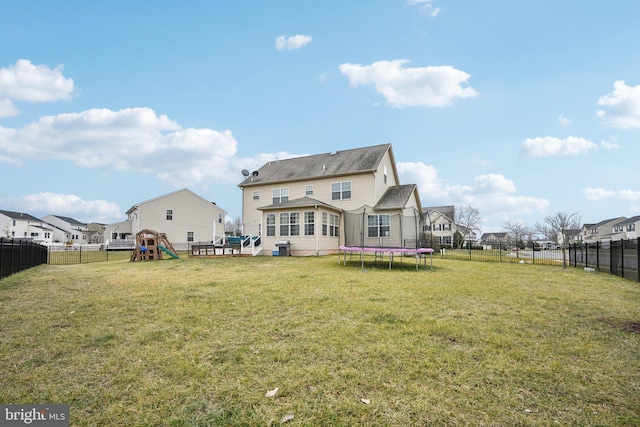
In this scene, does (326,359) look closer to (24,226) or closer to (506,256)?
(506,256)

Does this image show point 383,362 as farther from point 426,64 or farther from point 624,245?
point 426,64

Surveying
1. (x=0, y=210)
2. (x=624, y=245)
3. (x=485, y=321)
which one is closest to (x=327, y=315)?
(x=485, y=321)

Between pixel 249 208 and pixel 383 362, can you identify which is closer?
pixel 383 362

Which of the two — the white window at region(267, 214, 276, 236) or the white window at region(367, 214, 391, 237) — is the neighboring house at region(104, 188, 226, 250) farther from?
the white window at region(367, 214, 391, 237)

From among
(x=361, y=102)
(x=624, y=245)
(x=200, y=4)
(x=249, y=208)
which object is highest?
(x=200, y=4)

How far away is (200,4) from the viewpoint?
38.7 feet

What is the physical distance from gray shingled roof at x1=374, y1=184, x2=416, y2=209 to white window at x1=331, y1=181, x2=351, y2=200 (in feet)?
8.16

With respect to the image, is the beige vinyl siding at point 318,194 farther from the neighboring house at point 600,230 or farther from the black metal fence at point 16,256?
the neighboring house at point 600,230

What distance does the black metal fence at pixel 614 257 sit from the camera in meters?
10.6

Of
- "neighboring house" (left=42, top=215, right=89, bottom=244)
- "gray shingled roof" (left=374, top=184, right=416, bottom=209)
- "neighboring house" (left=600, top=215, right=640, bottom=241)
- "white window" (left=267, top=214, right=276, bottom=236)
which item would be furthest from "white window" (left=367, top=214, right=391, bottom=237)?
"neighboring house" (left=42, top=215, right=89, bottom=244)

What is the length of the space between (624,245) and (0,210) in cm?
9095

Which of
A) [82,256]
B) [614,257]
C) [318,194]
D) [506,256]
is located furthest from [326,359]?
[82,256]

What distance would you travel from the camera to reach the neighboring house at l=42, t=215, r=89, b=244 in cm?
7350

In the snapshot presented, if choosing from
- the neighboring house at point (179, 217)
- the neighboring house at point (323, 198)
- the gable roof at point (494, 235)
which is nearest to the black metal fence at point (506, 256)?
the neighboring house at point (323, 198)
